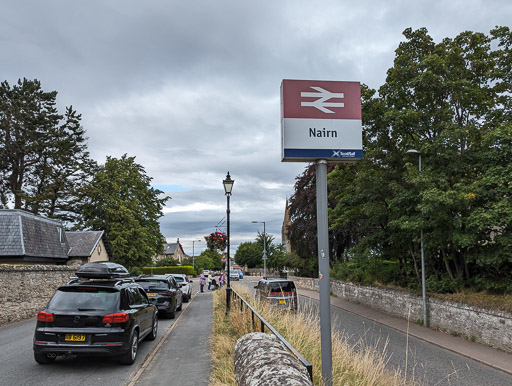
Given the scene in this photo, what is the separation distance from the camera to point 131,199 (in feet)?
139

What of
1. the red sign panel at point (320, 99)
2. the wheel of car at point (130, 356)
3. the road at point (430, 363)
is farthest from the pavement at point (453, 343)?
the wheel of car at point (130, 356)

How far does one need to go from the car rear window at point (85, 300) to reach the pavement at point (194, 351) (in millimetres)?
1390

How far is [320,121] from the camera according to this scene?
203 inches

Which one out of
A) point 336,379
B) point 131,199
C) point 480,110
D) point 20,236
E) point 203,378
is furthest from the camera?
point 131,199

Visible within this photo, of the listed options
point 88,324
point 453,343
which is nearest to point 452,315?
point 453,343

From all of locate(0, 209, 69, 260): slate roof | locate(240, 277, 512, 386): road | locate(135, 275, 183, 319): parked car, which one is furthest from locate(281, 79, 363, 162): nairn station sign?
locate(0, 209, 69, 260): slate roof

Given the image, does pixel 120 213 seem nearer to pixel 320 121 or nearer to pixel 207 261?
pixel 320 121

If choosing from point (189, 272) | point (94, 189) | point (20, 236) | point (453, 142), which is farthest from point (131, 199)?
point (453, 142)

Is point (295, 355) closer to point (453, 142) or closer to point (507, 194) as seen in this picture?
point (507, 194)

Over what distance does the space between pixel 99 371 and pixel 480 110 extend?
49.5ft

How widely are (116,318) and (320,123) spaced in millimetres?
5235

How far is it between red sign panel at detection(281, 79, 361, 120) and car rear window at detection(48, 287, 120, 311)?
511 centimetres

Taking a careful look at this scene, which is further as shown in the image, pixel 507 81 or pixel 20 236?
pixel 20 236

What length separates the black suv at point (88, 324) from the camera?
718 cm
